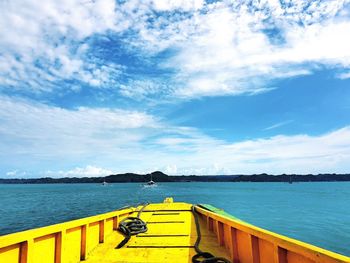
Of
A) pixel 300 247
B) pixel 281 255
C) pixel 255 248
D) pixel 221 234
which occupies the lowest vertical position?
pixel 221 234

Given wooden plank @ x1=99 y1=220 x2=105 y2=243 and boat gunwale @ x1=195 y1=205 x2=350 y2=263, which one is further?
wooden plank @ x1=99 y1=220 x2=105 y2=243

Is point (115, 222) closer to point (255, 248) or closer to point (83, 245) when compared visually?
point (83, 245)

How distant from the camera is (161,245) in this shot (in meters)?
5.00

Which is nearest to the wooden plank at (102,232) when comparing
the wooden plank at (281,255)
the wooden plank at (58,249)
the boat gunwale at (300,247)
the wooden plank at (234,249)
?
the wooden plank at (58,249)

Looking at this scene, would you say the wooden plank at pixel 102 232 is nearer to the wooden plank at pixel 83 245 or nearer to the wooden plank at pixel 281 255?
the wooden plank at pixel 83 245

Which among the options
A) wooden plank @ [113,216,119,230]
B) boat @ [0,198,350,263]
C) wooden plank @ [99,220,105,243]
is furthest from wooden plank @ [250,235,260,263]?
wooden plank @ [113,216,119,230]

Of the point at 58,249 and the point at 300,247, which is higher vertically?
the point at 300,247

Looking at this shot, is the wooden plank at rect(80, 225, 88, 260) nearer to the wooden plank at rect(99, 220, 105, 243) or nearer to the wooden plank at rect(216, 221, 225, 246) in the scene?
the wooden plank at rect(99, 220, 105, 243)

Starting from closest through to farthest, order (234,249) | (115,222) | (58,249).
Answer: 1. (58,249)
2. (234,249)
3. (115,222)

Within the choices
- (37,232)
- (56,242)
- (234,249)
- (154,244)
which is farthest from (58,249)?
Answer: (234,249)

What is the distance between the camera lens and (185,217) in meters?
7.84

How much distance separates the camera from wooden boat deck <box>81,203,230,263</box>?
14.1 ft

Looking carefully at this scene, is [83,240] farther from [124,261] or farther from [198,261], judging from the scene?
[198,261]

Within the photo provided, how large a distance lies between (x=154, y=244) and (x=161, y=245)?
0.15 metres
